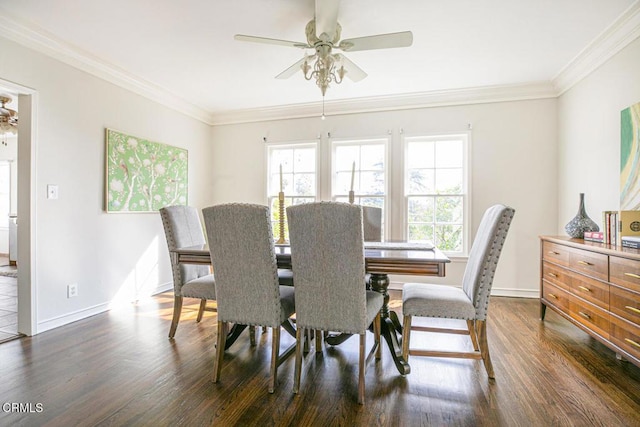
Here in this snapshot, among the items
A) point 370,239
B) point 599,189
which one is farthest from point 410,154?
point 599,189

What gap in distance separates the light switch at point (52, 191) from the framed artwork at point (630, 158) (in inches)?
182

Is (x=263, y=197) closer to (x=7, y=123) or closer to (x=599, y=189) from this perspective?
(x=7, y=123)

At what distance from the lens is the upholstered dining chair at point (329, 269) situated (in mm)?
1646

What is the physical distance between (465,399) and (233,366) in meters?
1.43

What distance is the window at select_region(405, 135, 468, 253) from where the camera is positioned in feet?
13.4

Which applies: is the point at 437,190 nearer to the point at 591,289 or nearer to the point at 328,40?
the point at 591,289

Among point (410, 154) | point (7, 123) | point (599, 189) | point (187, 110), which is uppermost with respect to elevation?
point (187, 110)

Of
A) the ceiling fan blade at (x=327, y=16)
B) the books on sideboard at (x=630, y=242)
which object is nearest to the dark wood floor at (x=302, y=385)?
the books on sideboard at (x=630, y=242)

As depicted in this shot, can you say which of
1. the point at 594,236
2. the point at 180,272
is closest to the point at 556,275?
the point at 594,236

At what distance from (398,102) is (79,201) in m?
3.66

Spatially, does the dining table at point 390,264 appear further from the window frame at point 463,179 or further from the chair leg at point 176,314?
the window frame at point 463,179

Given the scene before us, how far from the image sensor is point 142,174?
3709 mm

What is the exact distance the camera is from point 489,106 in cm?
391

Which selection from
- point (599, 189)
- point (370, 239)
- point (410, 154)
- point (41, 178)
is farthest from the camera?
point (410, 154)
